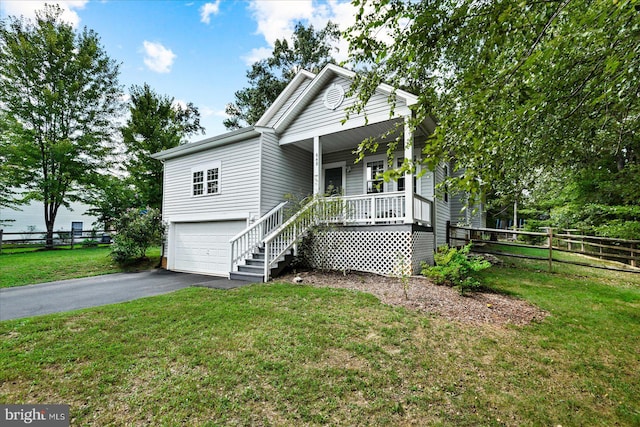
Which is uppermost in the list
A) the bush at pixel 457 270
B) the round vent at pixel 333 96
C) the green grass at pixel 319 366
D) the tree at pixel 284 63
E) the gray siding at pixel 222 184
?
the tree at pixel 284 63

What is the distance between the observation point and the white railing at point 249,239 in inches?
329

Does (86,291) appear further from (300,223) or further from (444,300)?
(444,300)

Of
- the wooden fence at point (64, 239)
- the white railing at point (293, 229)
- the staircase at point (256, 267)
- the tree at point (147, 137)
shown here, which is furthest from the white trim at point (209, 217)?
the tree at point (147, 137)

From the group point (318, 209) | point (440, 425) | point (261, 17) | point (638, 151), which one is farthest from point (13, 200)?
point (638, 151)

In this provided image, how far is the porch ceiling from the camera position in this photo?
849 centimetres

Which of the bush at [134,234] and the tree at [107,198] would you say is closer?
the bush at [134,234]

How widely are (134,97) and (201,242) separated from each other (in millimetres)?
16550

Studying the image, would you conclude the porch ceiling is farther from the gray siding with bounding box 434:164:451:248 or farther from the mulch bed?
the mulch bed

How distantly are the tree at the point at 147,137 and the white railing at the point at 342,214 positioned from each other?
51.3 ft

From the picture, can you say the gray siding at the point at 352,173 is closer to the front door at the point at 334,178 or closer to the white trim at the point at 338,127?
the front door at the point at 334,178

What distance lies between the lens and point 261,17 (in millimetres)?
9922

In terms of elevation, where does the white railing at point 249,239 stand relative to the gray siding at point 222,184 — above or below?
below

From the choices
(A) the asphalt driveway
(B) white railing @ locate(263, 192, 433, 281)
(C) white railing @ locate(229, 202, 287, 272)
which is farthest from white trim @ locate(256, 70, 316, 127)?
(A) the asphalt driveway

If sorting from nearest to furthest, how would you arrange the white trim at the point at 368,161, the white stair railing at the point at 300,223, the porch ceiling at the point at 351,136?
the white stair railing at the point at 300,223 < the porch ceiling at the point at 351,136 < the white trim at the point at 368,161
